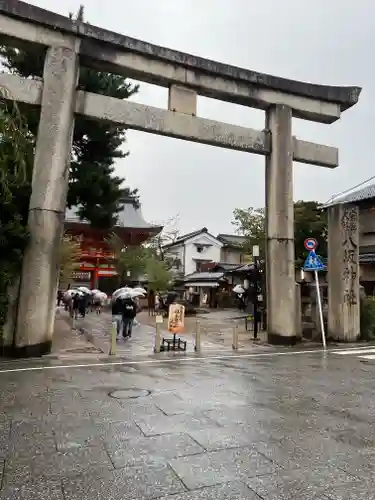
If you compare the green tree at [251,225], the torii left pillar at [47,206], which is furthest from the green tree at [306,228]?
the torii left pillar at [47,206]

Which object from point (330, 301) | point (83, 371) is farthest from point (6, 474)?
point (330, 301)

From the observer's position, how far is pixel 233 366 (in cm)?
859

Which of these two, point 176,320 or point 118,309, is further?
point 118,309

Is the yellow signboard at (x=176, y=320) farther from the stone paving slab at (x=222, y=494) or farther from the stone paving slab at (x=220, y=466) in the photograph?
the stone paving slab at (x=222, y=494)

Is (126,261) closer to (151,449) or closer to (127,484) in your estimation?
(151,449)

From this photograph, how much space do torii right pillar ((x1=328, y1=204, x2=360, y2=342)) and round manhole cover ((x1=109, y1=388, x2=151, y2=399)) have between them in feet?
29.7

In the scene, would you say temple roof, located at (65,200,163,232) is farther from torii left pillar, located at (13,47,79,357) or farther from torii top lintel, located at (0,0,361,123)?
torii left pillar, located at (13,47,79,357)

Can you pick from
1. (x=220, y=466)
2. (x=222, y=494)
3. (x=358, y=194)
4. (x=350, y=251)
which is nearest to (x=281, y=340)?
(x=350, y=251)

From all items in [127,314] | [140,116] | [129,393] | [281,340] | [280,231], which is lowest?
[129,393]

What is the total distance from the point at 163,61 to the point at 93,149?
16.6 ft

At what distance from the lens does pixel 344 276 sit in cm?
1308

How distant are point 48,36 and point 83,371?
8.65 metres

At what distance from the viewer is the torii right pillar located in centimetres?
1298

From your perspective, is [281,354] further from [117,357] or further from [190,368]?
[117,357]
